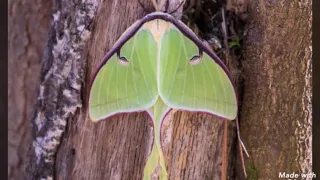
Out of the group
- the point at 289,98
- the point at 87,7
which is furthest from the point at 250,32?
the point at 87,7

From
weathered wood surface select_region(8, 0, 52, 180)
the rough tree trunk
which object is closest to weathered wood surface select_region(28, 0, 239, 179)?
the rough tree trunk

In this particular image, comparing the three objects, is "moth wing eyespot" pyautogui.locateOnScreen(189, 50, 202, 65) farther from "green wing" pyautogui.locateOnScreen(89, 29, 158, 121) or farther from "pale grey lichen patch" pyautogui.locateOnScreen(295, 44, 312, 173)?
"pale grey lichen patch" pyautogui.locateOnScreen(295, 44, 312, 173)

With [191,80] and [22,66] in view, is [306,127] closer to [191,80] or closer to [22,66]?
[191,80]

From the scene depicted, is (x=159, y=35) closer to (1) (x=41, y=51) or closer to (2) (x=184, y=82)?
(2) (x=184, y=82)

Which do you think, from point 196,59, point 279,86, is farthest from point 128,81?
point 279,86

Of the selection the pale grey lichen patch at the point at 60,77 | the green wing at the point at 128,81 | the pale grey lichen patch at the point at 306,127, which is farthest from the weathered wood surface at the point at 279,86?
the pale grey lichen patch at the point at 60,77

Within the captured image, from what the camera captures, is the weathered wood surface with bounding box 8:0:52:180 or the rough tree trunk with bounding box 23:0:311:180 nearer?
the rough tree trunk with bounding box 23:0:311:180
